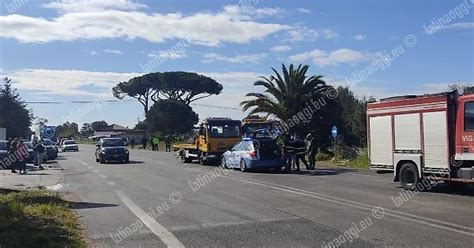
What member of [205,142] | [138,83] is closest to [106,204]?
[205,142]

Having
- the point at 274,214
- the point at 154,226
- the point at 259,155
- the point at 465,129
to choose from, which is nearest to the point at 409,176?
the point at 465,129

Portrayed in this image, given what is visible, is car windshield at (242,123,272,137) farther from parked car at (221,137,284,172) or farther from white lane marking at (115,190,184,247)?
white lane marking at (115,190,184,247)

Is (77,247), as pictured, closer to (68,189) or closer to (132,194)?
(132,194)

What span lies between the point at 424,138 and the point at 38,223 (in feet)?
34.4

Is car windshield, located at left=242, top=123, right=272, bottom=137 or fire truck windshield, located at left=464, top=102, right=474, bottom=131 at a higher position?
car windshield, located at left=242, top=123, right=272, bottom=137

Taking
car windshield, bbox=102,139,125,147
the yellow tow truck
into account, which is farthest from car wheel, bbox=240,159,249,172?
car windshield, bbox=102,139,125,147

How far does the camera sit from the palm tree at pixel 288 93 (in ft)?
127

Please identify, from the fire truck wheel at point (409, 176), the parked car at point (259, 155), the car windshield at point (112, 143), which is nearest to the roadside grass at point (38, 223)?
the fire truck wheel at point (409, 176)

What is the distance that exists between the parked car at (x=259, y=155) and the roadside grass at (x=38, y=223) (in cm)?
1124

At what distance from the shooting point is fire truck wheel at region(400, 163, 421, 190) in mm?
16261

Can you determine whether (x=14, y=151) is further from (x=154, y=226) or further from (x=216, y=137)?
(x=154, y=226)

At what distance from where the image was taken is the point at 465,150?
15.0 m

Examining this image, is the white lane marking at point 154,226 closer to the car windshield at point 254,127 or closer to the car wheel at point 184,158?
the car wheel at point 184,158

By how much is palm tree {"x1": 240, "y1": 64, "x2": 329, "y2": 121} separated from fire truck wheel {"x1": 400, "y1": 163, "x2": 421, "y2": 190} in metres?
21.9
